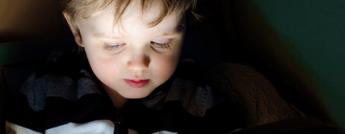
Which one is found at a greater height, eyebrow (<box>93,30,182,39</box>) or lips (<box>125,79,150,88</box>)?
eyebrow (<box>93,30,182,39</box>)

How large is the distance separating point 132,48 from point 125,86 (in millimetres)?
78

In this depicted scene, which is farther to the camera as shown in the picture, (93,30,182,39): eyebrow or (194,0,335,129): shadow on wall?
(194,0,335,129): shadow on wall

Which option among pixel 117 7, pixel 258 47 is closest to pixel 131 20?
pixel 117 7

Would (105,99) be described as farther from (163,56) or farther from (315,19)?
(315,19)

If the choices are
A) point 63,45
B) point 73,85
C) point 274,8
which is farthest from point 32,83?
point 274,8

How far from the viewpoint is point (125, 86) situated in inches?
30.3

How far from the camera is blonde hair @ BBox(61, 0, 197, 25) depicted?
0.69m

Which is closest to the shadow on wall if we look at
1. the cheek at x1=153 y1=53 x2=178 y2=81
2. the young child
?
the young child

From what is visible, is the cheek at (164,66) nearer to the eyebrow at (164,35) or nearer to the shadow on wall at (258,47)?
the eyebrow at (164,35)

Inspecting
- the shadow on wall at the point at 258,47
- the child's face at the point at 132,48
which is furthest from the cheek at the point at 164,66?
the shadow on wall at the point at 258,47

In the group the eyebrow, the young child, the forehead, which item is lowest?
the young child

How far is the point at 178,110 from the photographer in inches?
32.6

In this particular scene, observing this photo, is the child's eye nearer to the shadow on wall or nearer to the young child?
the young child

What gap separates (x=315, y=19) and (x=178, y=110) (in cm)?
27
